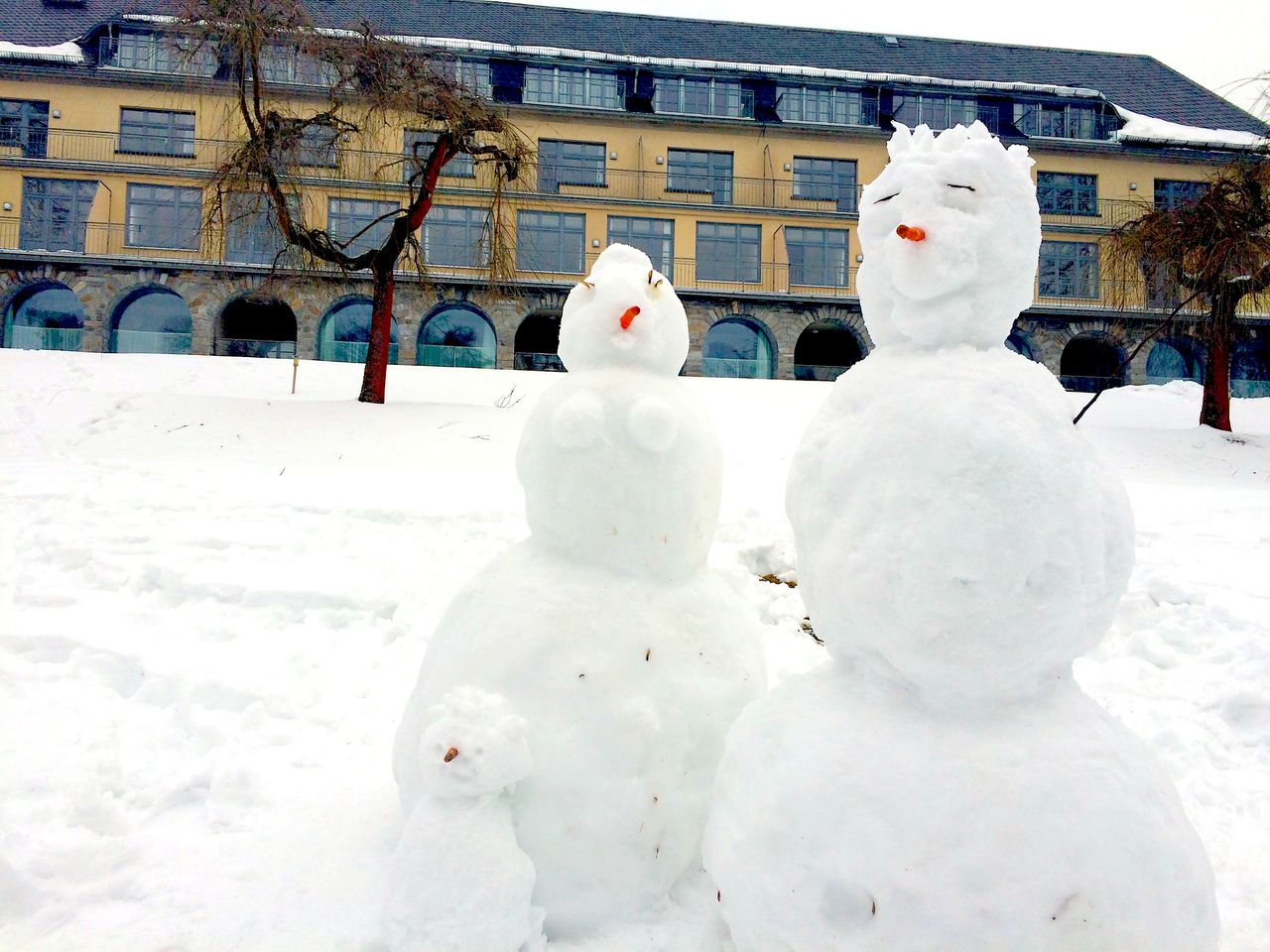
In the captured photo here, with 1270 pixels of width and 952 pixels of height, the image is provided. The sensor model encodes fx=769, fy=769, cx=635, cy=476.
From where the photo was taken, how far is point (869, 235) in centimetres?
184

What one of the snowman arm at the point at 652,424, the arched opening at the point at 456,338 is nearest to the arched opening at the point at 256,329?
the arched opening at the point at 456,338

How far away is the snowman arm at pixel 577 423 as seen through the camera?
213 cm

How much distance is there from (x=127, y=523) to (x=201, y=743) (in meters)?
3.01

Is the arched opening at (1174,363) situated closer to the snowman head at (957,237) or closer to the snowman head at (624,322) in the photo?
the snowman head at (624,322)

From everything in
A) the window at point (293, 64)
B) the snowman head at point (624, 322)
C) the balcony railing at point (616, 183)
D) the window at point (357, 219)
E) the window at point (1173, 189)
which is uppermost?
the window at point (1173, 189)

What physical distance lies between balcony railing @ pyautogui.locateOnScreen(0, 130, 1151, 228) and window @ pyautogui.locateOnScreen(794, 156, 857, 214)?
38 mm

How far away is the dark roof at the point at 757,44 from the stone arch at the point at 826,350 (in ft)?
32.1

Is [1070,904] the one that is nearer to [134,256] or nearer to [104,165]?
[134,256]

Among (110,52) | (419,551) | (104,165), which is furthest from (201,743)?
(110,52)

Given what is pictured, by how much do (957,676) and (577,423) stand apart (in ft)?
3.74

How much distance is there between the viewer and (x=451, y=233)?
22.5 meters

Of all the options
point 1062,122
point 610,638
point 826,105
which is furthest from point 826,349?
point 610,638

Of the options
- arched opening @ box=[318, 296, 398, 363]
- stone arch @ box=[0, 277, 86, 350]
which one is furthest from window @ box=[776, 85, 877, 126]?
stone arch @ box=[0, 277, 86, 350]

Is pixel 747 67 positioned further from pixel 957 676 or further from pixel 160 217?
pixel 957 676
